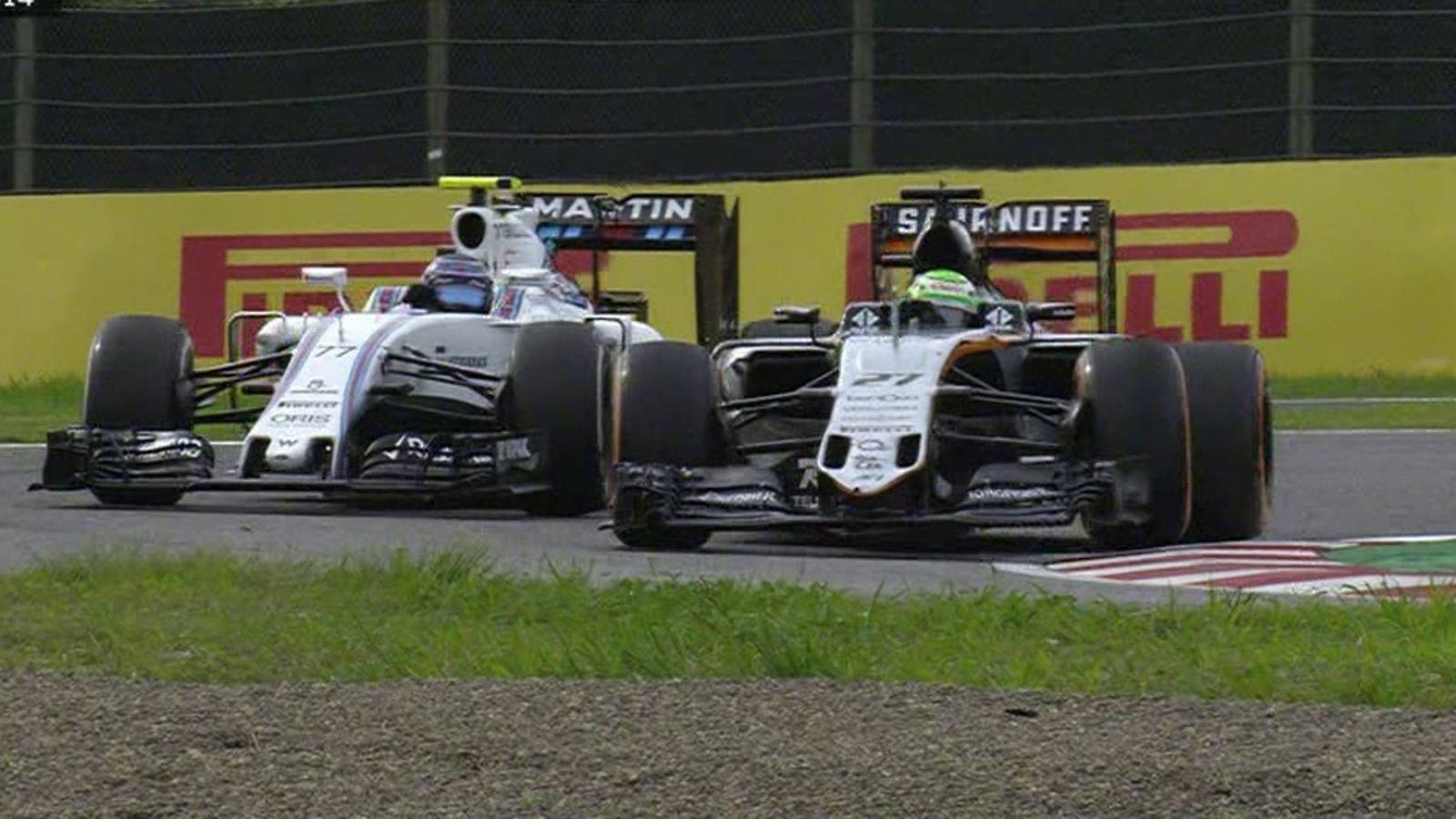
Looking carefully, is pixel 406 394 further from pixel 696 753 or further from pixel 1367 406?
pixel 696 753

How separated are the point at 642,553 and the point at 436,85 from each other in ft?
33.0

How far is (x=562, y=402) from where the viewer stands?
13375 mm

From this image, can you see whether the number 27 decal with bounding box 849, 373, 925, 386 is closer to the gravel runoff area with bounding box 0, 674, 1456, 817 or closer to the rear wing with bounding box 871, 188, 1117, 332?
the rear wing with bounding box 871, 188, 1117, 332

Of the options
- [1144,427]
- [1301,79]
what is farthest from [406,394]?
[1301,79]

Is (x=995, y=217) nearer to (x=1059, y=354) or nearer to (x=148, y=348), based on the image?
(x=1059, y=354)

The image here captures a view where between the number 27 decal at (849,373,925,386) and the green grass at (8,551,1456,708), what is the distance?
2.16 meters

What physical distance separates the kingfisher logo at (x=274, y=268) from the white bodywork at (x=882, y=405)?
904 cm

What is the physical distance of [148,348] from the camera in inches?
556

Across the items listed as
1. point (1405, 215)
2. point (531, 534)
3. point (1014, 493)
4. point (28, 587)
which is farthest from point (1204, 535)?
point (1405, 215)

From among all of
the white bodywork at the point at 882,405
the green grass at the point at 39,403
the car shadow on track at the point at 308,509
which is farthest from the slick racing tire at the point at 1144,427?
the green grass at the point at 39,403

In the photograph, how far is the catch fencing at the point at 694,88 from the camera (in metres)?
19.9

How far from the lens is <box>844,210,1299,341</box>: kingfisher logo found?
64.0ft

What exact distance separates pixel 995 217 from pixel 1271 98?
6181 millimetres

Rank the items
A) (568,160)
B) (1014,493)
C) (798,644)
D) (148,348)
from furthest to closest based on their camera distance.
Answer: (568,160) → (148,348) → (1014,493) → (798,644)
